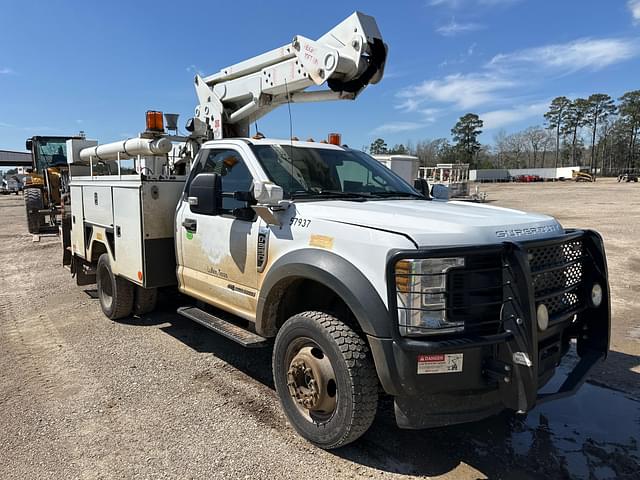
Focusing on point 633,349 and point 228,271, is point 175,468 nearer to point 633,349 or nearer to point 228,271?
point 228,271

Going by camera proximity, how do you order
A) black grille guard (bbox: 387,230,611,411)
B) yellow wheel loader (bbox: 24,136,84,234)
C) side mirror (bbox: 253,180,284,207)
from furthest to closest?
1. yellow wheel loader (bbox: 24,136,84,234)
2. side mirror (bbox: 253,180,284,207)
3. black grille guard (bbox: 387,230,611,411)

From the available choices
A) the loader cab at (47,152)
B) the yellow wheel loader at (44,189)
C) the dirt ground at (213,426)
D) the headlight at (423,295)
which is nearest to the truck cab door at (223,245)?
the dirt ground at (213,426)

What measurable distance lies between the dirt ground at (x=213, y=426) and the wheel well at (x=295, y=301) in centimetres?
71

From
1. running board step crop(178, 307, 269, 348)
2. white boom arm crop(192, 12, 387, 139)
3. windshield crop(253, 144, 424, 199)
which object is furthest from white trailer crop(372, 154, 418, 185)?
running board step crop(178, 307, 269, 348)

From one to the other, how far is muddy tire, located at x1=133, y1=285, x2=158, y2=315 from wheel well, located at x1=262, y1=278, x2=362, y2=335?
2593 mm

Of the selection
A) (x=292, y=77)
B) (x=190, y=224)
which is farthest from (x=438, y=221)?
(x=292, y=77)

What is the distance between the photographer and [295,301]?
12.3 ft

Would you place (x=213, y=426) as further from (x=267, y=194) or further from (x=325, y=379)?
(x=267, y=194)

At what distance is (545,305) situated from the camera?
9.72 ft

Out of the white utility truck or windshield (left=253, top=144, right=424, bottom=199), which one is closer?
the white utility truck

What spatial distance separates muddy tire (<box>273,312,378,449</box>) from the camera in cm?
291

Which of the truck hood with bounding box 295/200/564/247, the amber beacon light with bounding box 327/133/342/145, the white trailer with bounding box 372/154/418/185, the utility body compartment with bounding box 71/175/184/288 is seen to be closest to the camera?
the truck hood with bounding box 295/200/564/247

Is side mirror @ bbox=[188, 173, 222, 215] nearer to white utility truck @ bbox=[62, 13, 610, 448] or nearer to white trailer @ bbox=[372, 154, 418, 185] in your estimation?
white utility truck @ bbox=[62, 13, 610, 448]

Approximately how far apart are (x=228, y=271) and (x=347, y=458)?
1.80 m
